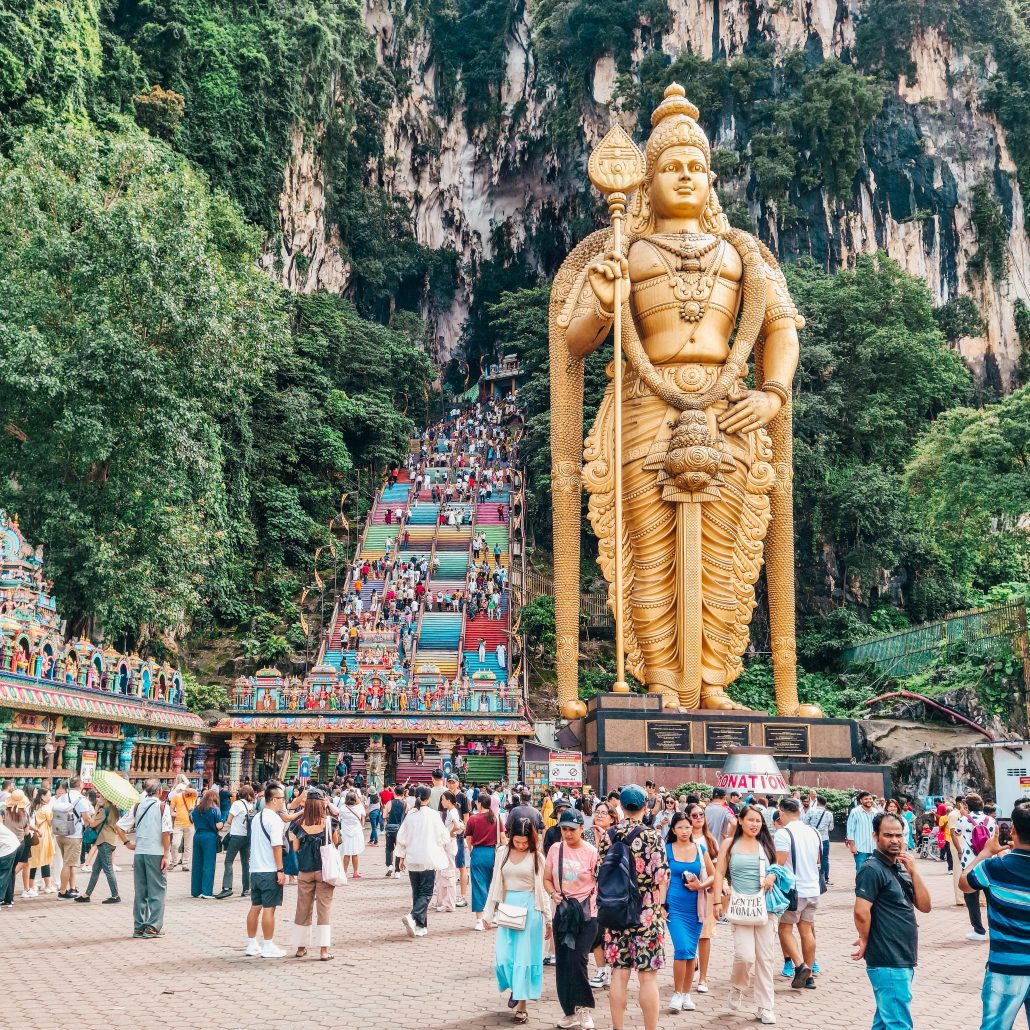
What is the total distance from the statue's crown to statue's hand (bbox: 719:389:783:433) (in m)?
2.73

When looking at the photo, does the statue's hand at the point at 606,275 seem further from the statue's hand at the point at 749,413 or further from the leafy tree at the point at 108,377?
the leafy tree at the point at 108,377

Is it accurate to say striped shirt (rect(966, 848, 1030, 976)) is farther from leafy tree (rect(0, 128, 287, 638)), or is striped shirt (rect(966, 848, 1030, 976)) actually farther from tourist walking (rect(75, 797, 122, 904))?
leafy tree (rect(0, 128, 287, 638))

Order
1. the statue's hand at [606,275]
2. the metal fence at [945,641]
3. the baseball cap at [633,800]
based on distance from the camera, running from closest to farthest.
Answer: the baseball cap at [633,800]
the statue's hand at [606,275]
the metal fence at [945,641]

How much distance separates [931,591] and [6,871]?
19.0 m

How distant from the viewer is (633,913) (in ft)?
13.9

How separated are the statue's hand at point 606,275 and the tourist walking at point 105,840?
6966 millimetres

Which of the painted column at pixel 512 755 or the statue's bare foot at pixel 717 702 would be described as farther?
the painted column at pixel 512 755

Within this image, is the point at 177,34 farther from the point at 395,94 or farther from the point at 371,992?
the point at 371,992

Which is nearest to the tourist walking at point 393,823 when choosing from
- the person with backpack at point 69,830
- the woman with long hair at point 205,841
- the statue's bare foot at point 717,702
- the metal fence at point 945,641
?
the woman with long hair at point 205,841

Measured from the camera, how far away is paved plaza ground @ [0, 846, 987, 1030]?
15.4 ft

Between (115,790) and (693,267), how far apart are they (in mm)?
8224

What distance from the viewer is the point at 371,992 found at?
16.9 ft

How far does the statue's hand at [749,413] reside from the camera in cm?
1213

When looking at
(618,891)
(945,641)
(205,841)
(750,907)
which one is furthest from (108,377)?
(945,641)
